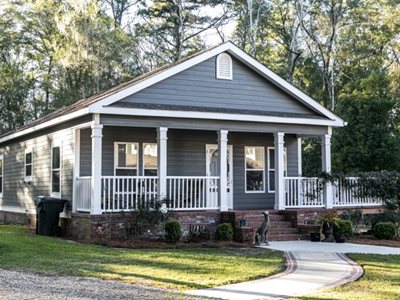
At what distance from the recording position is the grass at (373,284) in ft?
25.3

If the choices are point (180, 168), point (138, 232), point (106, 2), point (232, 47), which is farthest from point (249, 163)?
point (106, 2)

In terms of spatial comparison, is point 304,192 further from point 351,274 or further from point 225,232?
point 351,274

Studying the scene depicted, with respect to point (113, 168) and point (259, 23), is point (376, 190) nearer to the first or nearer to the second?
point (113, 168)

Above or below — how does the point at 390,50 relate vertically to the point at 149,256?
above

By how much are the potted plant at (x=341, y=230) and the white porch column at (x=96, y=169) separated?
6.38 meters

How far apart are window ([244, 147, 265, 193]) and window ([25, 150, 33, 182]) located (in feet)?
25.7

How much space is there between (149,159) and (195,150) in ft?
5.06

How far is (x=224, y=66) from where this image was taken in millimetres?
16875

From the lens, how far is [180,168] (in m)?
17.4

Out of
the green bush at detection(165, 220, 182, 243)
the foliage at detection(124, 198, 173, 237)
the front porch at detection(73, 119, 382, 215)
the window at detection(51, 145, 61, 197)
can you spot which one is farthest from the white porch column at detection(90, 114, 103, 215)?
the window at detection(51, 145, 61, 197)

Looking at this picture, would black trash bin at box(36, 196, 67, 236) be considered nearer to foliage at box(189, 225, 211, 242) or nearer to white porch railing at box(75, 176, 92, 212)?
white porch railing at box(75, 176, 92, 212)

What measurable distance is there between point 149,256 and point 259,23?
1230 inches

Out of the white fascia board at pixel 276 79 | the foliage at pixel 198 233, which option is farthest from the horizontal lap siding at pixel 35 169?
the white fascia board at pixel 276 79

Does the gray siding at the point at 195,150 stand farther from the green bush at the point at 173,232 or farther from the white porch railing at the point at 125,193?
the green bush at the point at 173,232
